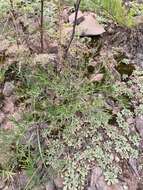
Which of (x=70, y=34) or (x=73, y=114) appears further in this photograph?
(x=70, y=34)

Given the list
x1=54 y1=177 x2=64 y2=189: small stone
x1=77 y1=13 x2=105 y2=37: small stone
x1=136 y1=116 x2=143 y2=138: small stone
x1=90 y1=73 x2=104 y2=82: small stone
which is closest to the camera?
x1=54 y1=177 x2=64 y2=189: small stone

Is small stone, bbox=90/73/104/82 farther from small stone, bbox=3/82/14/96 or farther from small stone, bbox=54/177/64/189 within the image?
small stone, bbox=54/177/64/189

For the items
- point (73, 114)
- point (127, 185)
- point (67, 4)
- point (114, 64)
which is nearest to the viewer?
point (127, 185)

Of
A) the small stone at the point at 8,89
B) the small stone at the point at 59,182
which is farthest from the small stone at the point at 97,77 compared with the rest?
the small stone at the point at 59,182

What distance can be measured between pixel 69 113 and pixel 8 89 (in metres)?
0.48

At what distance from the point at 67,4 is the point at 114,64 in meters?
0.68

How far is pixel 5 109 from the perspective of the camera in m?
2.32

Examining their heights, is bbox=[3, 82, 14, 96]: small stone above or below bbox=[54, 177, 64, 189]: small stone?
above

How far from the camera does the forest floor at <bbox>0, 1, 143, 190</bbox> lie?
2057 millimetres

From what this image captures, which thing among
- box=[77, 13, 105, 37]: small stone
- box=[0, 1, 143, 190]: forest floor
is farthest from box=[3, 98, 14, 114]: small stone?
box=[77, 13, 105, 37]: small stone

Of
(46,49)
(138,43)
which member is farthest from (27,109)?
(138,43)

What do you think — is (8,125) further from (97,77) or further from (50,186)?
(97,77)

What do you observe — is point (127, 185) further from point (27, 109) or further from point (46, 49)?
point (46, 49)

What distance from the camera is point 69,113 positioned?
A: 2172mm
